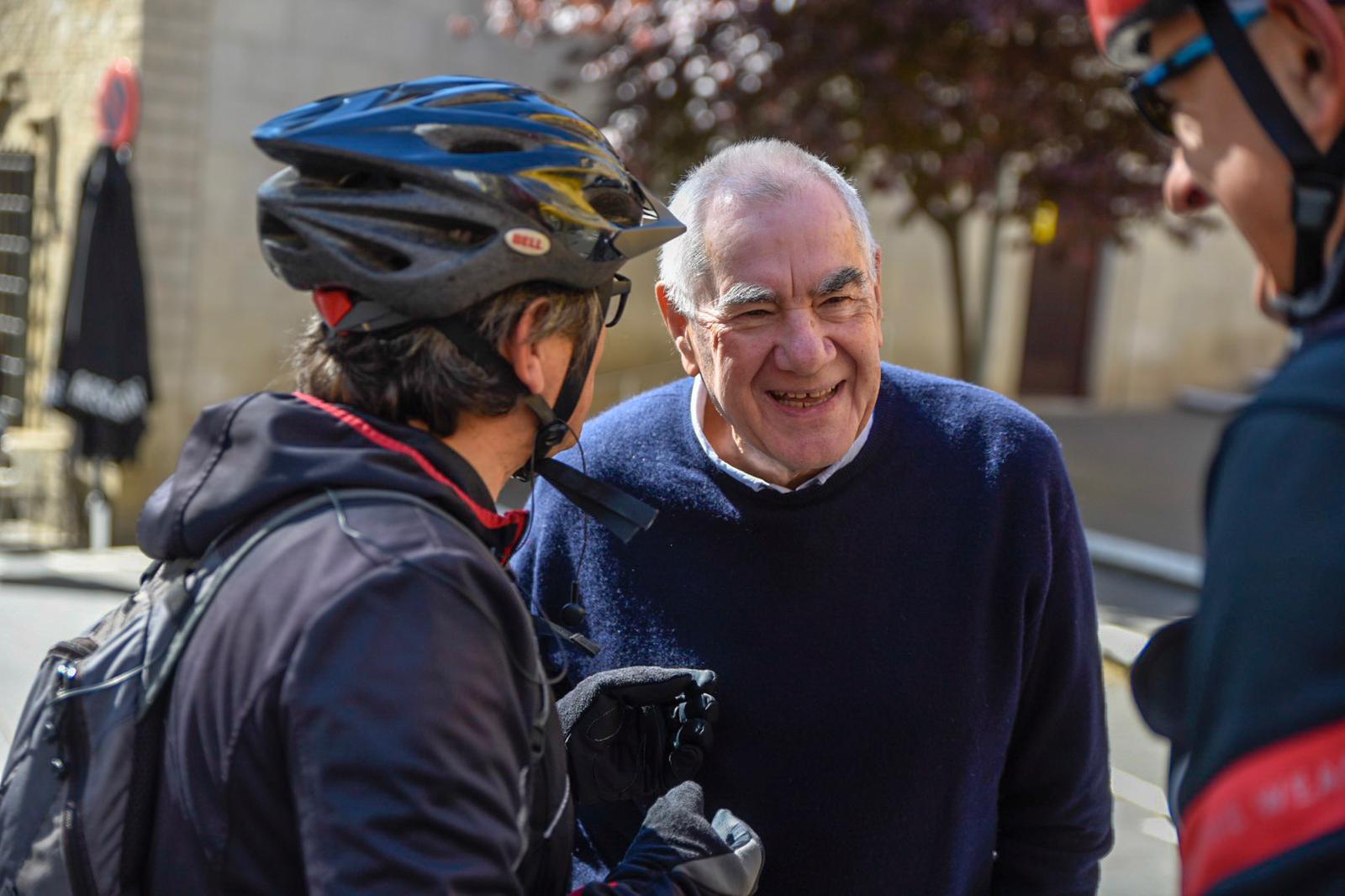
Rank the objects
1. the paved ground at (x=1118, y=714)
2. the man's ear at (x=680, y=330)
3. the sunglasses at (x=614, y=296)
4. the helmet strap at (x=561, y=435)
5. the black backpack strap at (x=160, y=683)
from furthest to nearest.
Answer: the paved ground at (x=1118, y=714)
the man's ear at (x=680, y=330)
the sunglasses at (x=614, y=296)
the helmet strap at (x=561, y=435)
the black backpack strap at (x=160, y=683)

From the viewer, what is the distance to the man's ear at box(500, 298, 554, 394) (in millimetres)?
1570

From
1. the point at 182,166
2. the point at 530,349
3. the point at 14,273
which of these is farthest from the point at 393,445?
the point at 14,273

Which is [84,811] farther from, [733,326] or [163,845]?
[733,326]

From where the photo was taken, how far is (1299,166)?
1.00 m

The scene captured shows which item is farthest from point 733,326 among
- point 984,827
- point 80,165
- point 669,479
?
point 80,165

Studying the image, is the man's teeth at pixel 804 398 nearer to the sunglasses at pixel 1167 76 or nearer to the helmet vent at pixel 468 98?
the helmet vent at pixel 468 98

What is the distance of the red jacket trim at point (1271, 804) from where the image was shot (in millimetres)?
838

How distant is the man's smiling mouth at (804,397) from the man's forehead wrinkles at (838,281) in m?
0.16

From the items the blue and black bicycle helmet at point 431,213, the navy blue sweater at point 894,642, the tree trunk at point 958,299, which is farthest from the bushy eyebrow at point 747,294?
the tree trunk at point 958,299

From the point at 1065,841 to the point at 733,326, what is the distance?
1.04m

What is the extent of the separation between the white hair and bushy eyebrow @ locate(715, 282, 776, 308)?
70mm

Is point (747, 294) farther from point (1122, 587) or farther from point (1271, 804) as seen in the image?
point (1122, 587)

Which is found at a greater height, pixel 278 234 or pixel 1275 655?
pixel 278 234

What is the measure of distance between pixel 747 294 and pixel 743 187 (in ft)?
0.60
